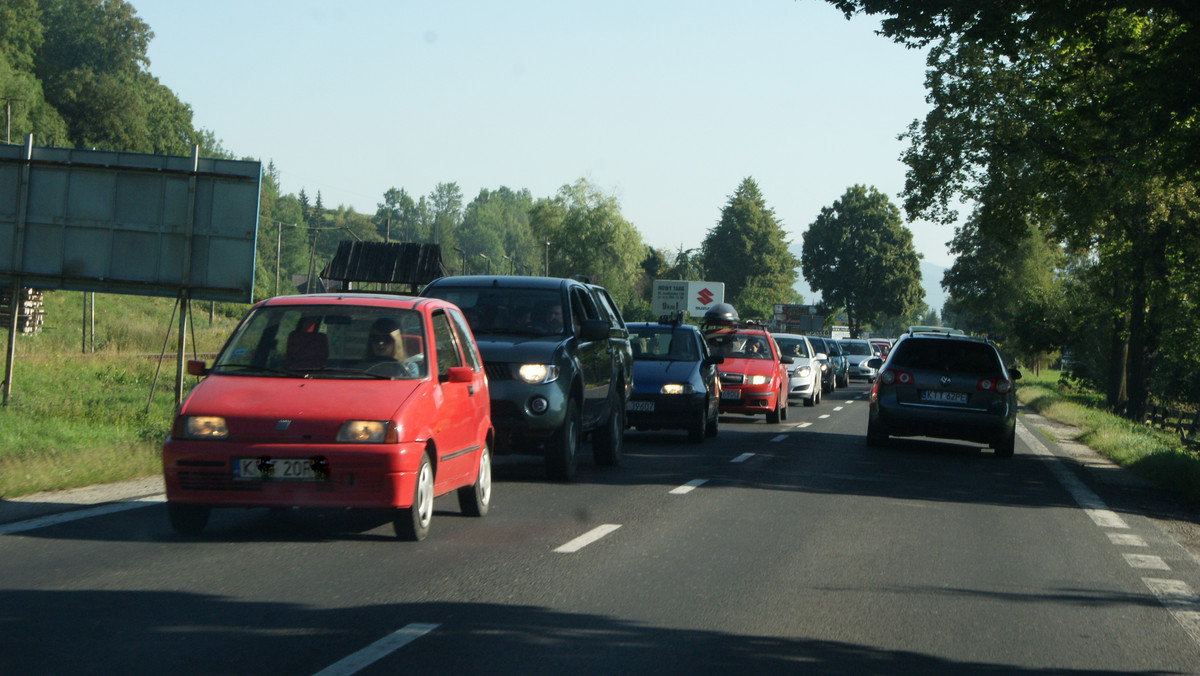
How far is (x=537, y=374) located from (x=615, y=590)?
491cm

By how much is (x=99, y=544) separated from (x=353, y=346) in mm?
2003

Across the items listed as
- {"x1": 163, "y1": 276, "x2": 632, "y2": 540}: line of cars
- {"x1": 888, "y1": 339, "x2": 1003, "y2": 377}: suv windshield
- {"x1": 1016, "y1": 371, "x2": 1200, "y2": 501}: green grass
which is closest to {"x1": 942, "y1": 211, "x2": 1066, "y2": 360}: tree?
{"x1": 1016, "y1": 371, "x2": 1200, "y2": 501}: green grass

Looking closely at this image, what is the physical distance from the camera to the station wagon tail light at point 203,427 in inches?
308

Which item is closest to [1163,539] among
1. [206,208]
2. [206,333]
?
[206,208]

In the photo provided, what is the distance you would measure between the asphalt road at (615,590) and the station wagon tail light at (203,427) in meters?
0.67

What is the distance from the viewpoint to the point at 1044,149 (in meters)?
28.1

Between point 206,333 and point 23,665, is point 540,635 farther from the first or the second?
point 206,333

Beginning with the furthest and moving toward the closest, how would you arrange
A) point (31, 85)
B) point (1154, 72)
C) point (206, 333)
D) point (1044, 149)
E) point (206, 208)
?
point (31, 85) < point (206, 333) < point (1044, 149) < point (206, 208) < point (1154, 72)

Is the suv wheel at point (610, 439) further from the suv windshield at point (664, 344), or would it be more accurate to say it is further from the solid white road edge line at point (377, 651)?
the solid white road edge line at point (377, 651)

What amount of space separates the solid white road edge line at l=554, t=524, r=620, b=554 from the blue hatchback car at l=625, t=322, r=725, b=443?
8.19m

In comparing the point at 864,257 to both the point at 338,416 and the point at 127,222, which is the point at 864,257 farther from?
the point at 338,416

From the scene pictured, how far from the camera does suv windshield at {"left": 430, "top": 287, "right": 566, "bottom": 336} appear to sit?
12.6m

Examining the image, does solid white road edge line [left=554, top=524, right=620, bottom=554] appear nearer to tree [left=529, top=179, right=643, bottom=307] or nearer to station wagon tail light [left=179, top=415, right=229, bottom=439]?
station wagon tail light [left=179, top=415, right=229, bottom=439]

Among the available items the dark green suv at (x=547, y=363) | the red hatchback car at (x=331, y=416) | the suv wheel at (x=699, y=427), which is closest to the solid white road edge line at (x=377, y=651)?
the red hatchback car at (x=331, y=416)
